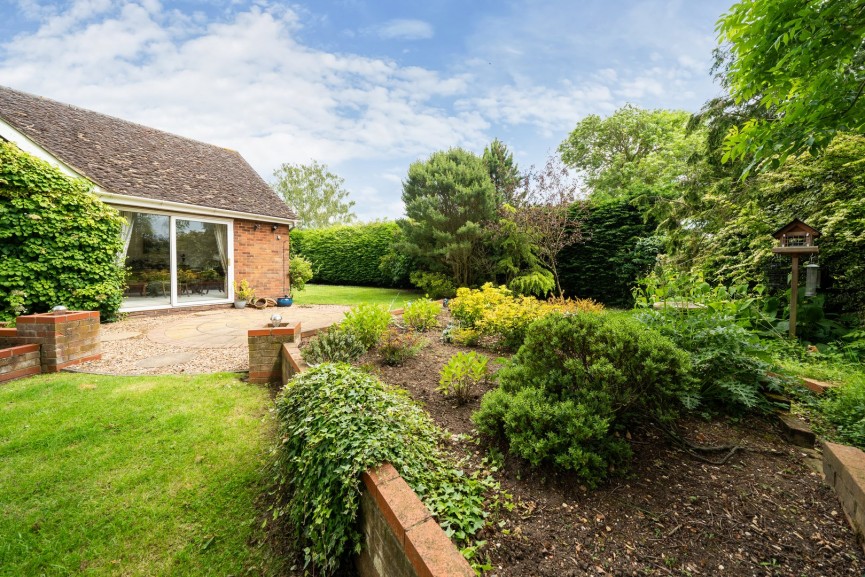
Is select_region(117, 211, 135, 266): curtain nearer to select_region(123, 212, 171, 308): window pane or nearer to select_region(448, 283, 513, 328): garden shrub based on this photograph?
select_region(123, 212, 171, 308): window pane

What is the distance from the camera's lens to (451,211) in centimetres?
1252

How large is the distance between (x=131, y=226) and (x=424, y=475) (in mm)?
9918

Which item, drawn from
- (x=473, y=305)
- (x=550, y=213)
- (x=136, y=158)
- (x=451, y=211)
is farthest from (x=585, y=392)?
(x=136, y=158)

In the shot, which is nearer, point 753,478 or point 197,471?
point 753,478

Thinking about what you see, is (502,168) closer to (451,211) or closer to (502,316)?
(451,211)

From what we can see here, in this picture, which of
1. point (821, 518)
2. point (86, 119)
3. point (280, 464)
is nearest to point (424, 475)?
point (280, 464)

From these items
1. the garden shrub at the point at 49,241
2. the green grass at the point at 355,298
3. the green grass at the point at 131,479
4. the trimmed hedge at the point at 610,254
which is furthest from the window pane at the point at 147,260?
the trimmed hedge at the point at 610,254

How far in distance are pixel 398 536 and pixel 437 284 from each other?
11297 millimetres

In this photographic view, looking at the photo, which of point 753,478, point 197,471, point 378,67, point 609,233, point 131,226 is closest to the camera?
point 753,478

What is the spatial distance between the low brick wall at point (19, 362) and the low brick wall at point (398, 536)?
5.00 metres

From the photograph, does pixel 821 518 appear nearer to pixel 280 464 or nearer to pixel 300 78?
pixel 280 464

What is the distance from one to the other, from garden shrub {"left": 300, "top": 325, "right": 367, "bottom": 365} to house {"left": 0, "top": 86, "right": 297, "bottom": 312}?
285 inches

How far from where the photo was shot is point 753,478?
2033mm

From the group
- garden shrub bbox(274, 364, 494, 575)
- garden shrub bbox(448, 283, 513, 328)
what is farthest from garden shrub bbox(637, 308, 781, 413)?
garden shrub bbox(448, 283, 513, 328)
